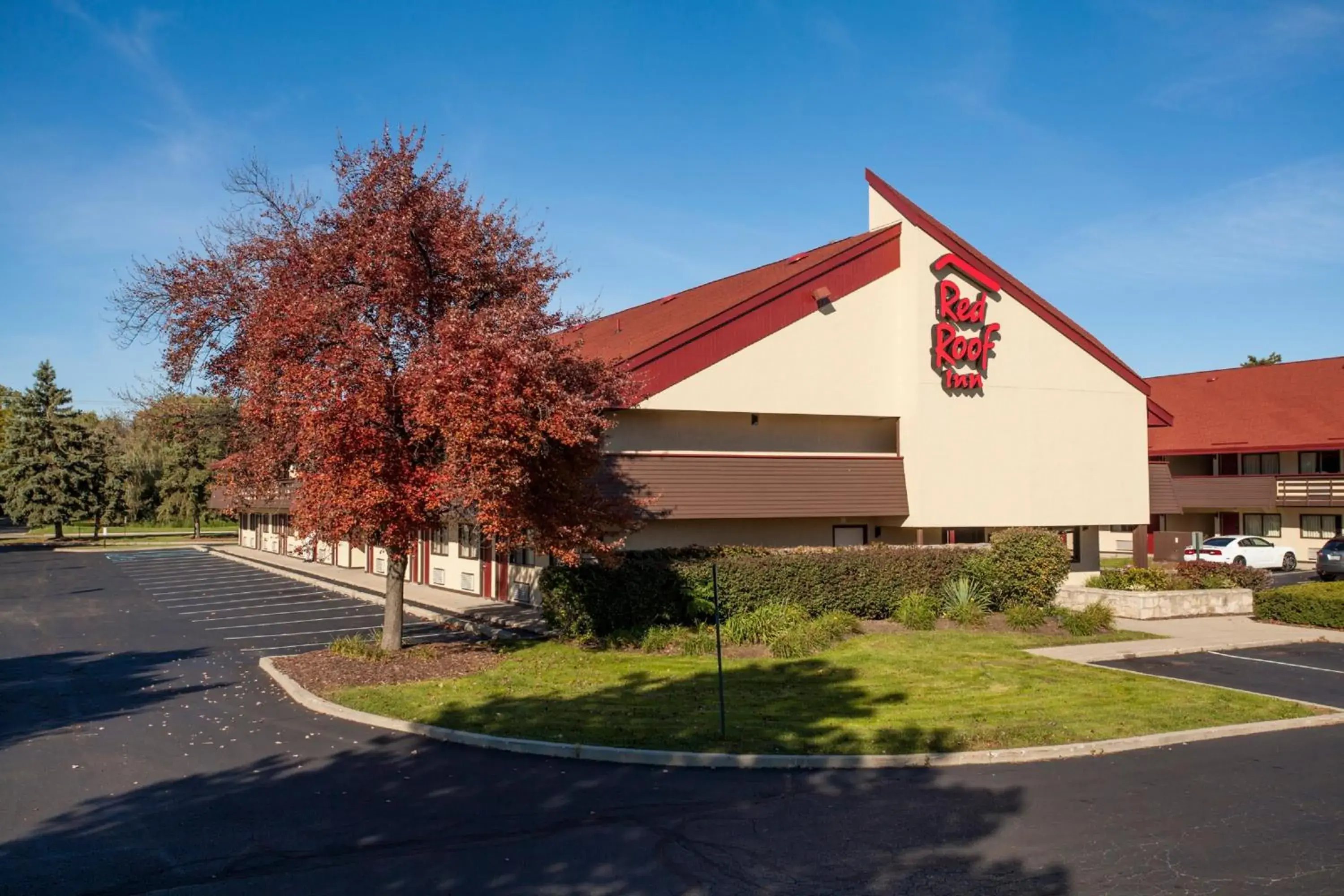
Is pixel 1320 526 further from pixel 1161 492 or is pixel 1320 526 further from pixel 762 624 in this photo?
pixel 762 624

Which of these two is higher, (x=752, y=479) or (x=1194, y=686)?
(x=752, y=479)

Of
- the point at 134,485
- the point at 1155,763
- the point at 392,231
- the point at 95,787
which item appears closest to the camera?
the point at 95,787

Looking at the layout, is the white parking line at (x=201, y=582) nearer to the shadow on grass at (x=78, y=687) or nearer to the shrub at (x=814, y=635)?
the shadow on grass at (x=78, y=687)

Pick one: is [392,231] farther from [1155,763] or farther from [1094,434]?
[1094,434]

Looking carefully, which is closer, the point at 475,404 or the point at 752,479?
the point at 475,404

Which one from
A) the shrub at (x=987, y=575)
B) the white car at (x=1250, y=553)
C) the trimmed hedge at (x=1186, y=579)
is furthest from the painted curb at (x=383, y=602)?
the white car at (x=1250, y=553)

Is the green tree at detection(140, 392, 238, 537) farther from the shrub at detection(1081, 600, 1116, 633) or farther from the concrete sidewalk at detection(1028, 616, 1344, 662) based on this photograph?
the shrub at detection(1081, 600, 1116, 633)

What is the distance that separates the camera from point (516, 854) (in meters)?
7.98

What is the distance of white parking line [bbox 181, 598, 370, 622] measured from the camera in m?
25.8

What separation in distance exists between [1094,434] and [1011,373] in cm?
345

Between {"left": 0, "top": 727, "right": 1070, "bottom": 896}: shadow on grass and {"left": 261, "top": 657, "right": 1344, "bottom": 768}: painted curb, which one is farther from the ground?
{"left": 261, "top": 657, "right": 1344, "bottom": 768}: painted curb

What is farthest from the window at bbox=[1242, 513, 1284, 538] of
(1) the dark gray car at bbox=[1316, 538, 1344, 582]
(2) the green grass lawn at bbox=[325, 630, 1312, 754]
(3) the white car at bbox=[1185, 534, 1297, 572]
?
(2) the green grass lawn at bbox=[325, 630, 1312, 754]

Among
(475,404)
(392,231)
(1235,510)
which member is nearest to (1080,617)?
(475,404)

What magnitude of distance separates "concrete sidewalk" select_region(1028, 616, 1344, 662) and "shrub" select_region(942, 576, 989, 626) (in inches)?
94.3
